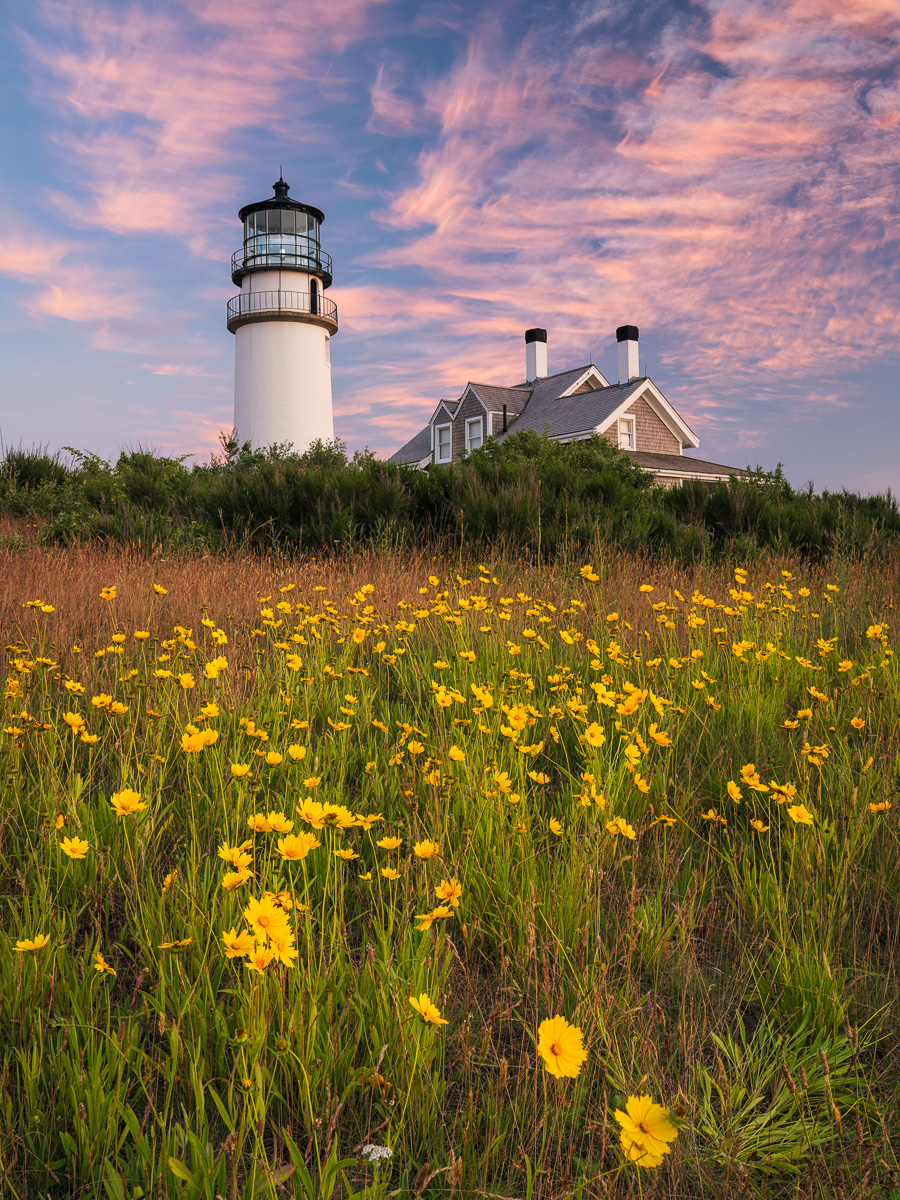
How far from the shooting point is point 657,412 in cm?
2783

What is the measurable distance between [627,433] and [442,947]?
1043 inches

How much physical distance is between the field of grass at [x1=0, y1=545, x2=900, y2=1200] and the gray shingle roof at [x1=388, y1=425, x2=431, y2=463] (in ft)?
100

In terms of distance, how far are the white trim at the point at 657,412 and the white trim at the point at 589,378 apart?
2995 millimetres

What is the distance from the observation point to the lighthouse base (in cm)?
2597

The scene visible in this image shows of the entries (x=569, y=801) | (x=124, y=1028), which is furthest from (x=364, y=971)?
(x=569, y=801)

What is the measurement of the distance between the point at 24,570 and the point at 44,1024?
5.44 meters

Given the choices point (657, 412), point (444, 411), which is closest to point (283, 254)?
point (444, 411)

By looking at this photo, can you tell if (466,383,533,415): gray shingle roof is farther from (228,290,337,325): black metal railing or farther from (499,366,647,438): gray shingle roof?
(228,290,337,325): black metal railing

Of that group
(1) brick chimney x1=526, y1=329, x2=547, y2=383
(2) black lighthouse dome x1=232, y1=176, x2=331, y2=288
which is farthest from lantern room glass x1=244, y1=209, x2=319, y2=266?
(1) brick chimney x1=526, y1=329, x2=547, y2=383

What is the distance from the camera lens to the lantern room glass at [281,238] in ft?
85.5

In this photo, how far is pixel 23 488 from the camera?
39.4 feet

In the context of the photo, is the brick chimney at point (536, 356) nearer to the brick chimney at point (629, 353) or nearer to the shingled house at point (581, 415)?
the shingled house at point (581, 415)

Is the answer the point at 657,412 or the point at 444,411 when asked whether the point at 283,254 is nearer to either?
the point at 444,411

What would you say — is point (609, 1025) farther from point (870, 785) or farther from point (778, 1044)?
point (870, 785)
